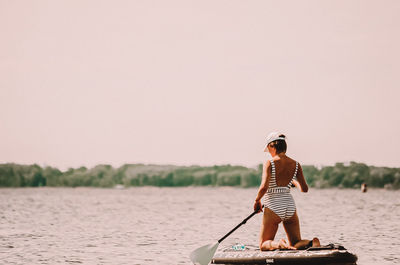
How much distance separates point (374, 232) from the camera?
22578 millimetres

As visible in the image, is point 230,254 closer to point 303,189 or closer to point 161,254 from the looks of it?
point 303,189

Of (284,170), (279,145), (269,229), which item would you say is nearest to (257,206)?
(269,229)

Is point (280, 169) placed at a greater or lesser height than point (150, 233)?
greater

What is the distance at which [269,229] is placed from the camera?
9383mm

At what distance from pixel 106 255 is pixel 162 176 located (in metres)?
144

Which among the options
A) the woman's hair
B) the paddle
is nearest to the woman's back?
the woman's hair

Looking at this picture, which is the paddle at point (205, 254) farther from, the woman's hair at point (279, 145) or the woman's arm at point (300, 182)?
the woman's hair at point (279, 145)

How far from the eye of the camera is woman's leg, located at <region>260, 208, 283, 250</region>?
930 centimetres

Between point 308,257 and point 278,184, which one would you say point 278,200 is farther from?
point 308,257

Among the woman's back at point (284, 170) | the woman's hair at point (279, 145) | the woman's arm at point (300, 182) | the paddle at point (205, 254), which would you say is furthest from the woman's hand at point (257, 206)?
the paddle at point (205, 254)

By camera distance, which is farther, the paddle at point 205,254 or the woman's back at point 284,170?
the paddle at point 205,254

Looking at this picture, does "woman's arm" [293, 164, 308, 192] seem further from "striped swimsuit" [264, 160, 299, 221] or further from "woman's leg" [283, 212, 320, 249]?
"woman's leg" [283, 212, 320, 249]

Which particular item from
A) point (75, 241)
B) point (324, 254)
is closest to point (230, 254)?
point (324, 254)

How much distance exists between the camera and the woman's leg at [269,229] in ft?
30.5
